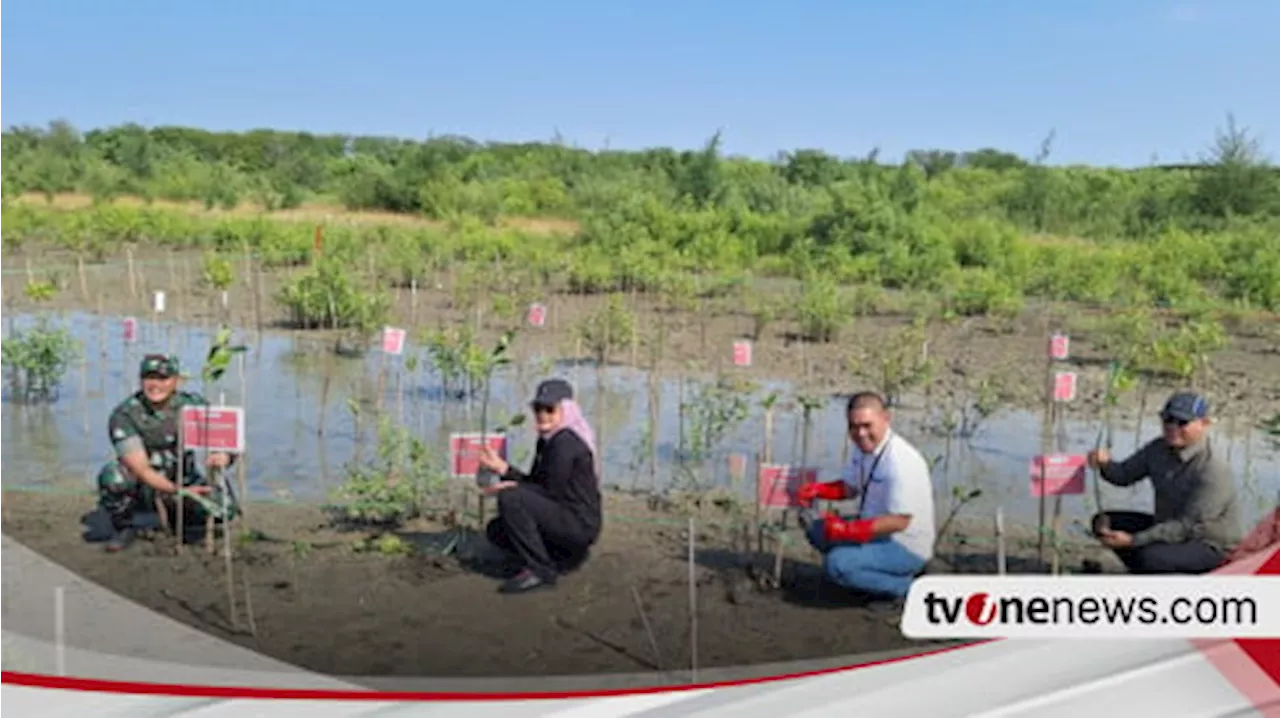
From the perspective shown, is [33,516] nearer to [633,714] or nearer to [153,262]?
[633,714]

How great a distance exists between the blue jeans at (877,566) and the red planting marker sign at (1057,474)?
0.32m

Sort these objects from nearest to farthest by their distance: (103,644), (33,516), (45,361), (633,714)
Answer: (633,714) → (103,644) → (33,516) → (45,361)

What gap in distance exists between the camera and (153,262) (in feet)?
36.9

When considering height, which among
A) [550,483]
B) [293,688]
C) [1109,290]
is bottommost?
[293,688]

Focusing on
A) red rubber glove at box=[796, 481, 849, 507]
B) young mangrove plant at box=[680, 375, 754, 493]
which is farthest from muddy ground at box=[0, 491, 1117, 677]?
young mangrove plant at box=[680, 375, 754, 493]

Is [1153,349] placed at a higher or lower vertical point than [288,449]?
higher

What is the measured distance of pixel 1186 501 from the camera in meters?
2.82

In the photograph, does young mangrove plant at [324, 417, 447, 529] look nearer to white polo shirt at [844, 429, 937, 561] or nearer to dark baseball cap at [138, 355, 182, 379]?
dark baseball cap at [138, 355, 182, 379]

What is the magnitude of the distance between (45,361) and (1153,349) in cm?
494

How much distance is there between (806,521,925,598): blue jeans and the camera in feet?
9.45

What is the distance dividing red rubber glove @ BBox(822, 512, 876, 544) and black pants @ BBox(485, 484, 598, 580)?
0.61 metres

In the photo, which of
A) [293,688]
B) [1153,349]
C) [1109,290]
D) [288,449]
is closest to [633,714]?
[293,688]

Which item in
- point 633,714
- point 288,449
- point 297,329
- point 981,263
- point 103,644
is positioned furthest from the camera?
point 981,263

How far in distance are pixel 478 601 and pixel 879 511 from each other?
0.95m
